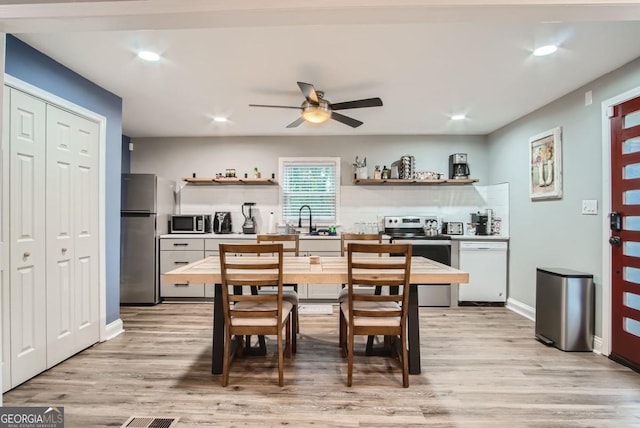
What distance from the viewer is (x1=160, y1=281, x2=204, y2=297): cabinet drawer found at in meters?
4.37

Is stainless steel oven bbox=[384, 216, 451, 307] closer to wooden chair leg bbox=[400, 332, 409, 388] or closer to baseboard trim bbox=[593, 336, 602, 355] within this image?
baseboard trim bbox=[593, 336, 602, 355]

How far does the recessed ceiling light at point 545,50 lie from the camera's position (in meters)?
2.31

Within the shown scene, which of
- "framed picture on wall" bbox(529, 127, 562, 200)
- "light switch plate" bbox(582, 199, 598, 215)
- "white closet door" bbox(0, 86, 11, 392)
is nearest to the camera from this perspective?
"white closet door" bbox(0, 86, 11, 392)

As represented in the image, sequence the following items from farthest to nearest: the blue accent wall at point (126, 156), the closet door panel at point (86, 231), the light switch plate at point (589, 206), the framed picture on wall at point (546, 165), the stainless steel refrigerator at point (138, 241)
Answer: the blue accent wall at point (126, 156) < the stainless steel refrigerator at point (138, 241) < the framed picture on wall at point (546, 165) < the light switch plate at point (589, 206) < the closet door panel at point (86, 231)

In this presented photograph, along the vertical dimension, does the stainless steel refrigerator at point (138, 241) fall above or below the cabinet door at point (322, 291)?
above

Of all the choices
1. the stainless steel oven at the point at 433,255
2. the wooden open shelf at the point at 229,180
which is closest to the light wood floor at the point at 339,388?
the stainless steel oven at the point at 433,255

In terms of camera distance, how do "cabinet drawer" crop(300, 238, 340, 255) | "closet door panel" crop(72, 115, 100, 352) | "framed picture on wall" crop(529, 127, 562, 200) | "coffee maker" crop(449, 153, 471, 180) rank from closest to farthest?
"closet door panel" crop(72, 115, 100, 352)
"framed picture on wall" crop(529, 127, 562, 200)
"cabinet drawer" crop(300, 238, 340, 255)
"coffee maker" crop(449, 153, 471, 180)

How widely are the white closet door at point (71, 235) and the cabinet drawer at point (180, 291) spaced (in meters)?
1.42

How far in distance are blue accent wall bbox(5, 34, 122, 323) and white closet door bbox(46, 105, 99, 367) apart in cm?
18

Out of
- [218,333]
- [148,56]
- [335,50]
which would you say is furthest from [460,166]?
[148,56]

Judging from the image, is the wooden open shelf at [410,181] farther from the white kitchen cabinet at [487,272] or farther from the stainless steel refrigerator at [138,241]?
the stainless steel refrigerator at [138,241]

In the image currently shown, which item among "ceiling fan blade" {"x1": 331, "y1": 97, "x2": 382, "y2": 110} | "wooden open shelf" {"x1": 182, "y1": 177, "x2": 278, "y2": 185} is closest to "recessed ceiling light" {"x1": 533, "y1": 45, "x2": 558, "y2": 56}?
"ceiling fan blade" {"x1": 331, "y1": 97, "x2": 382, "y2": 110}

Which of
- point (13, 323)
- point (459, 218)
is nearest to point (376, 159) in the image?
point (459, 218)

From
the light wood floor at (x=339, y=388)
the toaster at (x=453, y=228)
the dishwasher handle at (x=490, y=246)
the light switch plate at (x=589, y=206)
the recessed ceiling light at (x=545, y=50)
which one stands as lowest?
the light wood floor at (x=339, y=388)
